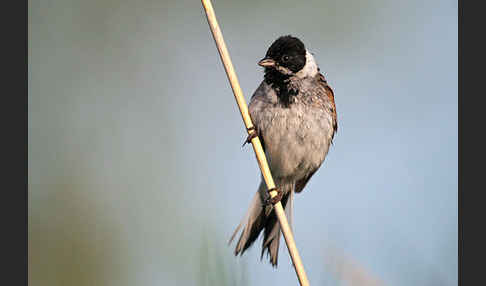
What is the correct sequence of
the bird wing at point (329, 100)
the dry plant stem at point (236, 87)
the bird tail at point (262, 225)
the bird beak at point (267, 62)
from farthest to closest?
the bird wing at point (329, 100)
the bird tail at point (262, 225)
the bird beak at point (267, 62)
the dry plant stem at point (236, 87)

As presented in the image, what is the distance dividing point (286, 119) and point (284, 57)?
13.5 inches

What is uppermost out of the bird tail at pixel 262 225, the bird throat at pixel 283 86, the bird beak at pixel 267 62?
the bird beak at pixel 267 62

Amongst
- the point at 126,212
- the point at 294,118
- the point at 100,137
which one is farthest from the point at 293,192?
the point at 100,137

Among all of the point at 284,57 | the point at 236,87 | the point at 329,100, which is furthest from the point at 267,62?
the point at 236,87

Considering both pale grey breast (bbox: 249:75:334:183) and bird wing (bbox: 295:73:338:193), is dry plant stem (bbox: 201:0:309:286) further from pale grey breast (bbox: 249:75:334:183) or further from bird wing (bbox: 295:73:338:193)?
bird wing (bbox: 295:73:338:193)

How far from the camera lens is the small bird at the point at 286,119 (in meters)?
2.82

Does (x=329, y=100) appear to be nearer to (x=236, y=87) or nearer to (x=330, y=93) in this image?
(x=330, y=93)

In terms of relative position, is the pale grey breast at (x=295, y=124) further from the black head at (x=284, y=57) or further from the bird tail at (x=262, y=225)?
the bird tail at (x=262, y=225)

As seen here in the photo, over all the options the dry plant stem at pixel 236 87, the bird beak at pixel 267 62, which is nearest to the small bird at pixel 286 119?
the bird beak at pixel 267 62

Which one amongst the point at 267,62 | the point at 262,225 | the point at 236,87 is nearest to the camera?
the point at 236,87

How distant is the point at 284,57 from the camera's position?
2.82 metres

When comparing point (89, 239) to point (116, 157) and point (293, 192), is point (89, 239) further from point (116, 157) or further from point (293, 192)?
point (293, 192)

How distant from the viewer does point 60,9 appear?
11.9 feet

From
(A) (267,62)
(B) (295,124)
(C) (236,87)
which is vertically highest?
(A) (267,62)
